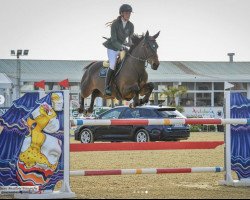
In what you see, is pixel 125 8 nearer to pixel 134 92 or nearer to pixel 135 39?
pixel 135 39

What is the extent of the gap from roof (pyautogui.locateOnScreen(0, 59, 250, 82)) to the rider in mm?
34035

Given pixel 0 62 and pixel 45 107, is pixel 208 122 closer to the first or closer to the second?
pixel 45 107

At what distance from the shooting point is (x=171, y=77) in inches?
1943

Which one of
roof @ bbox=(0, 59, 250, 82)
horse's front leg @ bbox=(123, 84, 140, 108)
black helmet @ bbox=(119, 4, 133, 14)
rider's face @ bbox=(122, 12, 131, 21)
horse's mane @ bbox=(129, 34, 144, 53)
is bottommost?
horse's front leg @ bbox=(123, 84, 140, 108)

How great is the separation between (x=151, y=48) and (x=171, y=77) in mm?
38142

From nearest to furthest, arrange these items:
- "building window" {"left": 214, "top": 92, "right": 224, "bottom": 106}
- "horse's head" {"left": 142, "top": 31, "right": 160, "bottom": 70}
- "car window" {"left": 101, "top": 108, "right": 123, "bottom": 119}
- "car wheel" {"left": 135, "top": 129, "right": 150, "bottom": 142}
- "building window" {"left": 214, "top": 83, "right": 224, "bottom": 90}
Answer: "horse's head" {"left": 142, "top": 31, "right": 160, "bottom": 70} → "car wheel" {"left": 135, "top": 129, "right": 150, "bottom": 142} → "car window" {"left": 101, "top": 108, "right": 123, "bottom": 119} → "building window" {"left": 214, "top": 92, "right": 224, "bottom": 106} → "building window" {"left": 214, "top": 83, "right": 224, "bottom": 90}

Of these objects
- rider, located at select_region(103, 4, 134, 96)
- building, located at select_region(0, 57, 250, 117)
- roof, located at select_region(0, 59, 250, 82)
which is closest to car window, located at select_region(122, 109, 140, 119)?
rider, located at select_region(103, 4, 134, 96)

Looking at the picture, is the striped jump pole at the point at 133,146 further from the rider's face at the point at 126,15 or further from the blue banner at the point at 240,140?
the rider's face at the point at 126,15

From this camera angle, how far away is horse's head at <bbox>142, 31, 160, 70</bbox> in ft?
36.7

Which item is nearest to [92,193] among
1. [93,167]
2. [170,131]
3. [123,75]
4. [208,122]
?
[208,122]

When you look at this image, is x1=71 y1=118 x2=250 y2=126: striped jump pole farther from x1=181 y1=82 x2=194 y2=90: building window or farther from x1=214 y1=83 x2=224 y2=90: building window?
x1=214 y1=83 x2=224 y2=90: building window

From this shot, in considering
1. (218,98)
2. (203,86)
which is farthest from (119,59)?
(203,86)

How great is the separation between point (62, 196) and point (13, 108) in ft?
4.49

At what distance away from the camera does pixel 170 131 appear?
21.9 m
